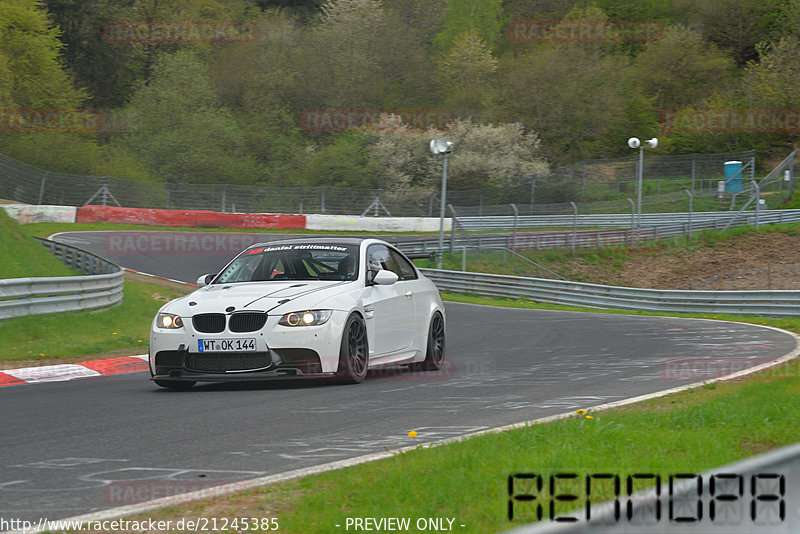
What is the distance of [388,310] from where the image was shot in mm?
10469

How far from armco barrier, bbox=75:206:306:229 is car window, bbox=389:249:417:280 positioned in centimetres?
3283

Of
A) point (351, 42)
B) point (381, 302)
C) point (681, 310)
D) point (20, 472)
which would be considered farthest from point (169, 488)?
point (351, 42)

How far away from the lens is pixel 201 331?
30.0 feet

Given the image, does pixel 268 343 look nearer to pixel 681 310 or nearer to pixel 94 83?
pixel 681 310

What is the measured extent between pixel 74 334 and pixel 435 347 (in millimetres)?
6355

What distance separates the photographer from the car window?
11516 millimetres

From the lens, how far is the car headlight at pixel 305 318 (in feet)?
29.9

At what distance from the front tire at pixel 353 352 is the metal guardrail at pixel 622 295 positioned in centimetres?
1585

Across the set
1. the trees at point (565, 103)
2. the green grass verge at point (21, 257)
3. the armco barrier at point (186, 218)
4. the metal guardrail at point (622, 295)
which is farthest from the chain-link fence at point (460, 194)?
the green grass verge at point (21, 257)

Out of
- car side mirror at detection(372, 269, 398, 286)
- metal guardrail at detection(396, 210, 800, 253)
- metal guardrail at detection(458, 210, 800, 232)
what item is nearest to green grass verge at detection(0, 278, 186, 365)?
car side mirror at detection(372, 269, 398, 286)

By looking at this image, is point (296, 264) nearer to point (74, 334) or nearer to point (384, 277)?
point (384, 277)

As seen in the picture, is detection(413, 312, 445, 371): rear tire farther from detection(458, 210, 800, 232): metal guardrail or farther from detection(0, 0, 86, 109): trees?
detection(0, 0, 86, 109): trees

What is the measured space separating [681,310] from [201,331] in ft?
61.3

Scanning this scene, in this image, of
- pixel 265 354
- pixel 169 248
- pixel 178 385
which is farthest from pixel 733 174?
pixel 265 354
